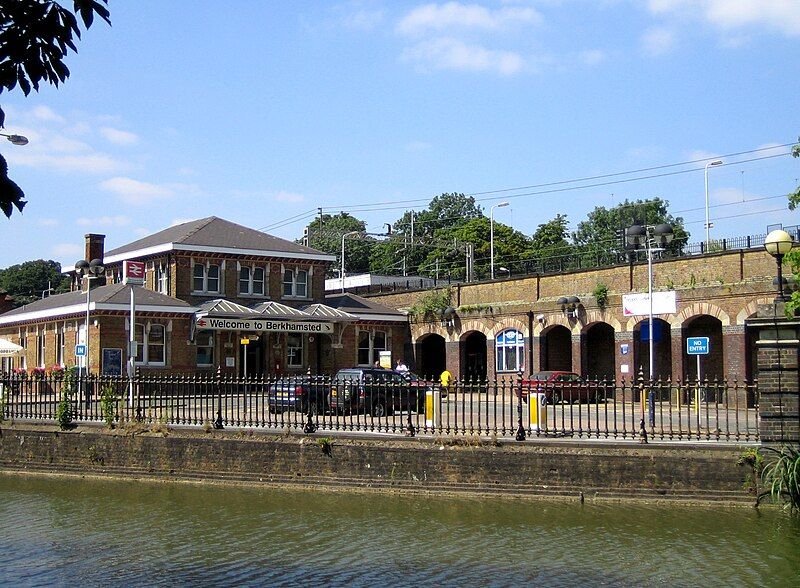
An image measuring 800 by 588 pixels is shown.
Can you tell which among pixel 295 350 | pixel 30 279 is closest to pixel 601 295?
pixel 295 350

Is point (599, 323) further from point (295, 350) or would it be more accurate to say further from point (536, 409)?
point (536, 409)

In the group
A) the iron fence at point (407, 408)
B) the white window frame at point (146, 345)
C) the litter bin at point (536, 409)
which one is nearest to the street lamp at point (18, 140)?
the iron fence at point (407, 408)

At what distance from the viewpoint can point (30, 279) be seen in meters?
124

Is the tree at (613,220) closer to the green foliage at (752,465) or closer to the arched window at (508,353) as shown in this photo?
the arched window at (508,353)

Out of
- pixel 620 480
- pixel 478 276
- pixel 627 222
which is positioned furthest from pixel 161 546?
pixel 627 222

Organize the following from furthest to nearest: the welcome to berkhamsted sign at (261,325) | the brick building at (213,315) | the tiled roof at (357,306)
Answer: the tiled roof at (357,306)
the welcome to berkhamsted sign at (261,325)
the brick building at (213,315)

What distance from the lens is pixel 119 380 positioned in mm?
22109

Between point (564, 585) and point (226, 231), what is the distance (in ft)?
127

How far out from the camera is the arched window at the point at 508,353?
44219 mm

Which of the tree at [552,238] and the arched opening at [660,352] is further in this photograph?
the tree at [552,238]

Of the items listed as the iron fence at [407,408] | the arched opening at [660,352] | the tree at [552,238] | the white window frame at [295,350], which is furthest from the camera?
the tree at [552,238]

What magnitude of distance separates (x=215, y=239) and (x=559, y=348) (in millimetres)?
17398

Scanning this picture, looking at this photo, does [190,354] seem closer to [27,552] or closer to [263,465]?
[263,465]

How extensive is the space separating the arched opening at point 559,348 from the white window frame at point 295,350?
11868 mm
